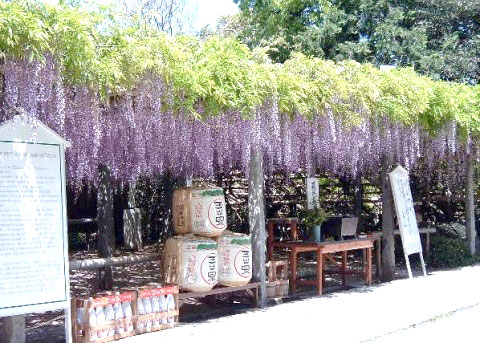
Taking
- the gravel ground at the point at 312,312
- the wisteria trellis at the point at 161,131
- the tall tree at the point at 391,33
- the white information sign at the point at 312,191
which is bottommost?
the gravel ground at the point at 312,312

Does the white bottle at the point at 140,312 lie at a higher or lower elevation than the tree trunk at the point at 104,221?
lower

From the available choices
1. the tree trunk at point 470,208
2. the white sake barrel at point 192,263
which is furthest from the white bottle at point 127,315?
the tree trunk at point 470,208

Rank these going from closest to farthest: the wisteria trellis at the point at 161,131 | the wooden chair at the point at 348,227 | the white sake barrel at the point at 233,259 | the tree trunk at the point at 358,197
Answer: the wisteria trellis at the point at 161,131
the white sake barrel at the point at 233,259
the wooden chair at the point at 348,227
the tree trunk at the point at 358,197

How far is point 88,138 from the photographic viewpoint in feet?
19.5

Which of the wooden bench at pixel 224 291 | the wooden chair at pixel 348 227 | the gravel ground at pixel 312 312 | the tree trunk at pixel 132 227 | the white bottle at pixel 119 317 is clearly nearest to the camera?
→ the white bottle at pixel 119 317

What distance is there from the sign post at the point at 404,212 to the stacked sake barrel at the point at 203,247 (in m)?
3.16

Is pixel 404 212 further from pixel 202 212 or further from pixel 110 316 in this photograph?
pixel 110 316

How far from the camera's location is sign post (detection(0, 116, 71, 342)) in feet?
15.8

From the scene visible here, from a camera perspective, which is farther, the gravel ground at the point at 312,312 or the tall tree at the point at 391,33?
the tall tree at the point at 391,33

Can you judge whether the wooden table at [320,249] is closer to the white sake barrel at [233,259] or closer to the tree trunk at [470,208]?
the white sake barrel at [233,259]

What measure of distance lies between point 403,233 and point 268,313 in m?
3.12

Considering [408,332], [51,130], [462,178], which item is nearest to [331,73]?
[408,332]

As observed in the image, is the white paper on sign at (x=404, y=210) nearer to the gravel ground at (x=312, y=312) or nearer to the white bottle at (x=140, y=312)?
the gravel ground at (x=312, y=312)

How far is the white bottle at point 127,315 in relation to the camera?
20.0 ft
